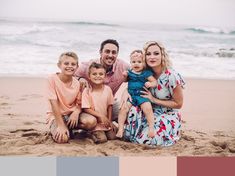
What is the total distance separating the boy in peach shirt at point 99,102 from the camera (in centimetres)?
272

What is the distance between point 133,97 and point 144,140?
0.34 m

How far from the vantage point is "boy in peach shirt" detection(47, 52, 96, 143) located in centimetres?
271

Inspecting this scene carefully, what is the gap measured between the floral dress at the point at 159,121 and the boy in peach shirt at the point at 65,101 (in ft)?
0.99

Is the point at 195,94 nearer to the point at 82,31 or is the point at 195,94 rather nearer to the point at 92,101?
the point at 92,101

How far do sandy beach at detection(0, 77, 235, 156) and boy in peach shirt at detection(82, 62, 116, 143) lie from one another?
0.09 m

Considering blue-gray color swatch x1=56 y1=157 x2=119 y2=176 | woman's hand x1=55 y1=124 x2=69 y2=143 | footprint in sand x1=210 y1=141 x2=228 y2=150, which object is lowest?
blue-gray color swatch x1=56 y1=157 x2=119 y2=176

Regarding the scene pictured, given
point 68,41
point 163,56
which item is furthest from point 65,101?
point 163,56

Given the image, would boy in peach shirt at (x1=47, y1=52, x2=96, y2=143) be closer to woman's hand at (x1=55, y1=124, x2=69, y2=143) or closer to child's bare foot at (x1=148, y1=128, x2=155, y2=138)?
woman's hand at (x1=55, y1=124, x2=69, y2=143)

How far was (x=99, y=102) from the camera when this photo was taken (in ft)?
8.97

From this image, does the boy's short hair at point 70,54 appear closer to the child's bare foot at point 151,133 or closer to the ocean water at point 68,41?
the ocean water at point 68,41

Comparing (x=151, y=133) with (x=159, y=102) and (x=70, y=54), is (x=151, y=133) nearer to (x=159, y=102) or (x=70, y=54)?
(x=159, y=102)

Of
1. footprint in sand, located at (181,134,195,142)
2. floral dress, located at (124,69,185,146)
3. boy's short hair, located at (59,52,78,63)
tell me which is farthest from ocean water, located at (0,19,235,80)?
footprint in sand, located at (181,134,195,142)

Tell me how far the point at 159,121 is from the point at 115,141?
0.37 meters

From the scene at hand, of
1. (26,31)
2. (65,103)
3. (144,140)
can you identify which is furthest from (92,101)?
(26,31)
